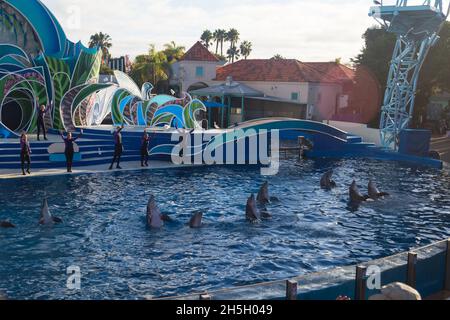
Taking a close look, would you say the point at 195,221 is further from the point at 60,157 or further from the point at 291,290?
the point at 60,157

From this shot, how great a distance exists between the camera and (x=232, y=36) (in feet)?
302

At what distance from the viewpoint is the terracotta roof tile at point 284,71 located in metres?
43.2

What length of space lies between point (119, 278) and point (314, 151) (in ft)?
64.1

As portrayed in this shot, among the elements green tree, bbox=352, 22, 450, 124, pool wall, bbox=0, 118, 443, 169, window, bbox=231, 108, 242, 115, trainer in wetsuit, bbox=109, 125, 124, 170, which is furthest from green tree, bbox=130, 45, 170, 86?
trainer in wetsuit, bbox=109, 125, 124, 170

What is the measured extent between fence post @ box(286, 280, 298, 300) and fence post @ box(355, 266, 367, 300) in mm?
1000

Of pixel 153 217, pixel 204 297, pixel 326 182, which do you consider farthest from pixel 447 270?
pixel 326 182

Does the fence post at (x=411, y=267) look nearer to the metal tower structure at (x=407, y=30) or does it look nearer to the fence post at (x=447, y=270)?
the fence post at (x=447, y=270)

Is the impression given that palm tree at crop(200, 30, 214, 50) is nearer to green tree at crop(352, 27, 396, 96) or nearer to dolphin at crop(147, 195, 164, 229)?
green tree at crop(352, 27, 396, 96)

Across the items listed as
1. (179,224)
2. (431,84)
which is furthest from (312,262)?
(431,84)

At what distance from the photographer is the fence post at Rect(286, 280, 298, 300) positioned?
561 cm

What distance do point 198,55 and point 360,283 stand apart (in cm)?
4155
